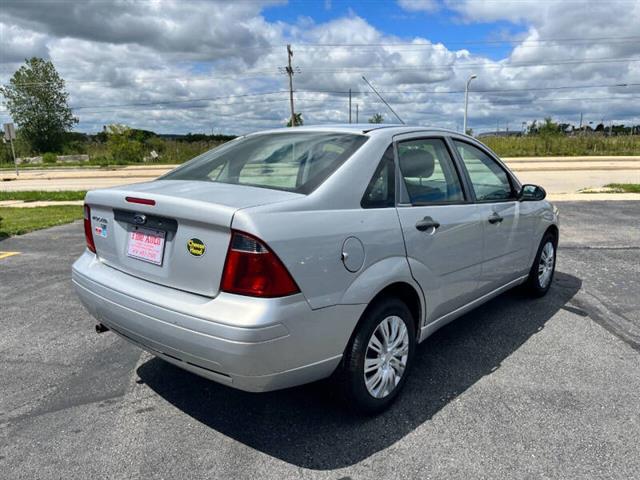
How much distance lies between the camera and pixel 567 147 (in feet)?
142

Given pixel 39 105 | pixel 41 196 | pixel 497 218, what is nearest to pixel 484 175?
pixel 497 218

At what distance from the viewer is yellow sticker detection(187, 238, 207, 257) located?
7.84ft

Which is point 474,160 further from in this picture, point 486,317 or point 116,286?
point 116,286

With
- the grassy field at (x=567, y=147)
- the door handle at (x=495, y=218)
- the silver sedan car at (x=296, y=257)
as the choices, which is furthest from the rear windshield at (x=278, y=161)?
the grassy field at (x=567, y=147)

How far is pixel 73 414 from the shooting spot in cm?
297

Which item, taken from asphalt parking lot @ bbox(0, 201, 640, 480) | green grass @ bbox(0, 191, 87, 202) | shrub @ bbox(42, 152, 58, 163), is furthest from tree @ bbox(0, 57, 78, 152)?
asphalt parking lot @ bbox(0, 201, 640, 480)

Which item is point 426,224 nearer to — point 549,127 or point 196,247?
point 196,247

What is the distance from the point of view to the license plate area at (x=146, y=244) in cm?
258

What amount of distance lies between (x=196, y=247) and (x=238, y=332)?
1.57 ft

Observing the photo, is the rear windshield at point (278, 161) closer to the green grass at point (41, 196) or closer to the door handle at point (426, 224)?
the door handle at point (426, 224)

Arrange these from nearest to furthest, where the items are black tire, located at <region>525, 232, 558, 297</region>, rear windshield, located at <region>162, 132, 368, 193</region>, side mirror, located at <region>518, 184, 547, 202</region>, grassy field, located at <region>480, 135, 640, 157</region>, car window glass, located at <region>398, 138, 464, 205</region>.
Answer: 1. rear windshield, located at <region>162, 132, 368, 193</region>
2. car window glass, located at <region>398, 138, 464, 205</region>
3. side mirror, located at <region>518, 184, 547, 202</region>
4. black tire, located at <region>525, 232, 558, 297</region>
5. grassy field, located at <region>480, 135, 640, 157</region>

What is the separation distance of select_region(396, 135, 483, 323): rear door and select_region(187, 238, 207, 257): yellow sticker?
3.85 ft

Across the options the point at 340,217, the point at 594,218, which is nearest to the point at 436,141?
the point at 340,217

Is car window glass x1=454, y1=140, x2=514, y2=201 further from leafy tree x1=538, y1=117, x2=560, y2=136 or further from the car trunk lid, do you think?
leafy tree x1=538, y1=117, x2=560, y2=136
